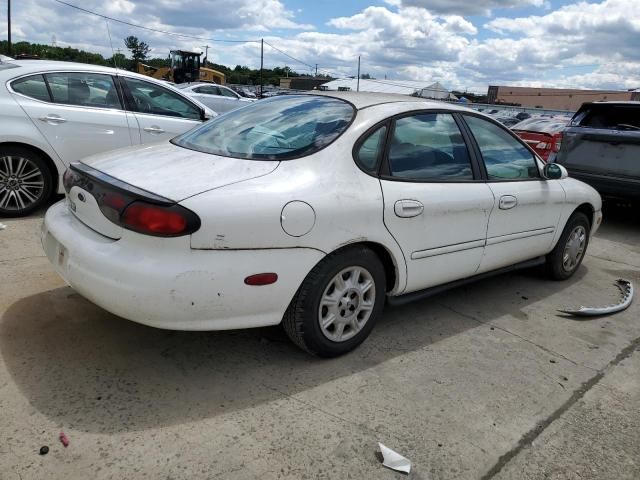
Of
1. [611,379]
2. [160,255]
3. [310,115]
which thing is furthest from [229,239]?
[611,379]

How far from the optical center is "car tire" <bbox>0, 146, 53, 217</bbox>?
5.14 meters

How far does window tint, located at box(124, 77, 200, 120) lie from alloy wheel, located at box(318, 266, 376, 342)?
4.02 metres

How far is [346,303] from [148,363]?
1134 mm

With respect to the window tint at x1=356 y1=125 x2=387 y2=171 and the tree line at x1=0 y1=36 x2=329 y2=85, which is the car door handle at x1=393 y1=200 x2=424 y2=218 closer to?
the window tint at x1=356 y1=125 x2=387 y2=171

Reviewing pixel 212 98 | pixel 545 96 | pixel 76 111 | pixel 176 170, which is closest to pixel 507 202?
pixel 176 170

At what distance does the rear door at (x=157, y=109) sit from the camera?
5.91 meters

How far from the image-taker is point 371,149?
310 cm

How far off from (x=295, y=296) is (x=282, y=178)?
24.3 inches

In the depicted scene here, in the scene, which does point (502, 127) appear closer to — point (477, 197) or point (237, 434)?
point (477, 197)

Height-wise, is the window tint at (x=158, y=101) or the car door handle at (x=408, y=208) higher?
the window tint at (x=158, y=101)

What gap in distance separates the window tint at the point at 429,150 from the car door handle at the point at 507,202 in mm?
328

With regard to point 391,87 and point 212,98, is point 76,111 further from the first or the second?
point 391,87

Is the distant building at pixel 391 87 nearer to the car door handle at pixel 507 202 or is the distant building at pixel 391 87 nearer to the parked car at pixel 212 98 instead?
the parked car at pixel 212 98

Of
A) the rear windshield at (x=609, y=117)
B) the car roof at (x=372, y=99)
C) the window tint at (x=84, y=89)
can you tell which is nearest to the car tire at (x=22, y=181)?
the window tint at (x=84, y=89)
